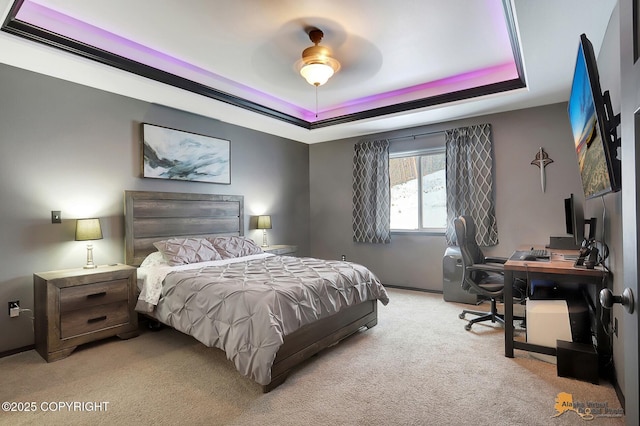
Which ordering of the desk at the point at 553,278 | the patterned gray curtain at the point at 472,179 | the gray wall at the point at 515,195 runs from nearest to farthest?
the desk at the point at 553,278 → the gray wall at the point at 515,195 → the patterned gray curtain at the point at 472,179

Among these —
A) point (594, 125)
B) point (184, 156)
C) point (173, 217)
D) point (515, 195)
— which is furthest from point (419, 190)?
point (173, 217)

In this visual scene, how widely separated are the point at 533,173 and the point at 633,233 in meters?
3.80

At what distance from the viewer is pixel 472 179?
14.8ft

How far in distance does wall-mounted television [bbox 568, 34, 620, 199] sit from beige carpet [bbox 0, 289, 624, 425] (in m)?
1.39

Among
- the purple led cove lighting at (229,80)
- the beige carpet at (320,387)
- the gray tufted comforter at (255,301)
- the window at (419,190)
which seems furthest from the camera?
the window at (419,190)

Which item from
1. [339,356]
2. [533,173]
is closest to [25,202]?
[339,356]

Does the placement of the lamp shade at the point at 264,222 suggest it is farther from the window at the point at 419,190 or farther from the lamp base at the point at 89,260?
the lamp base at the point at 89,260

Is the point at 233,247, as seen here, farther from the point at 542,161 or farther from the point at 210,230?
the point at 542,161

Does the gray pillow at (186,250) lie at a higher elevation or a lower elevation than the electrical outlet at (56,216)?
lower

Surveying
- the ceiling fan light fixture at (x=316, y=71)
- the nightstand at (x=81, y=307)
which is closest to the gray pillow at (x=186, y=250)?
the nightstand at (x=81, y=307)

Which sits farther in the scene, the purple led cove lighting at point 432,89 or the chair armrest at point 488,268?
the purple led cove lighting at point 432,89

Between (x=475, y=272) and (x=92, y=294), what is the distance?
3.60m

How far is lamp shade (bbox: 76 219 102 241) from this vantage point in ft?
10.1

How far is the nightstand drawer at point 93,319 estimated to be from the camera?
283 centimetres
